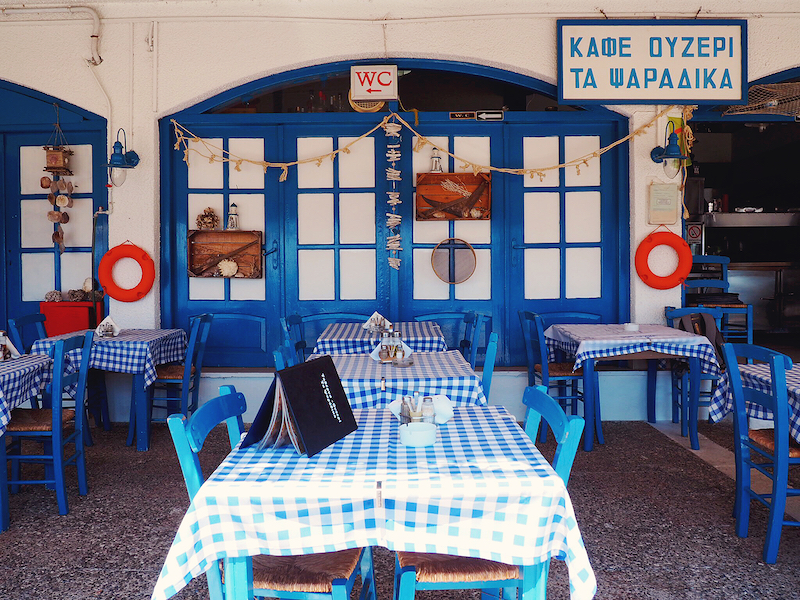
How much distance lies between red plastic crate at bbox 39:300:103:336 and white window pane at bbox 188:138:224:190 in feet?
4.87

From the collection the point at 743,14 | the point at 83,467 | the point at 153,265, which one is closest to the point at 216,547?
the point at 83,467

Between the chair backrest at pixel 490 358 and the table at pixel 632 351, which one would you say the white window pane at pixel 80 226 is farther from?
the table at pixel 632 351

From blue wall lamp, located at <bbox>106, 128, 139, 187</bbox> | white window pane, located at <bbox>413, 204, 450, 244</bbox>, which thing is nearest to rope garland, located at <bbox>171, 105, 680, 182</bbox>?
blue wall lamp, located at <bbox>106, 128, 139, 187</bbox>

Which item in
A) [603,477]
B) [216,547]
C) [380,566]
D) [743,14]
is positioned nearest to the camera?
[216,547]

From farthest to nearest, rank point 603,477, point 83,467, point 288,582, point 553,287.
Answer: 1. point 553,287
2. point 603,477
3. point 83,467
4. point 288,582

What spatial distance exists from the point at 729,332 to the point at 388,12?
4.63 metres

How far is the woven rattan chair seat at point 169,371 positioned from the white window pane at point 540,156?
3.37 meters

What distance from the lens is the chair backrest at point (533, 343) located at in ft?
15.3

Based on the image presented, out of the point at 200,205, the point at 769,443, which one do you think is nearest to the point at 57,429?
the point at 200,205

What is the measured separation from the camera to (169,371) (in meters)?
4.90

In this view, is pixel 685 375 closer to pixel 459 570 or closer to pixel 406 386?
pixel 406 386

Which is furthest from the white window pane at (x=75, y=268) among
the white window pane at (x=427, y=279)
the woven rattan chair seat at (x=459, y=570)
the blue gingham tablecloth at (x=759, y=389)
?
the blue gingham tablecloth at (x=759, y=389)

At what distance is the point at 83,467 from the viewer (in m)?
3.68

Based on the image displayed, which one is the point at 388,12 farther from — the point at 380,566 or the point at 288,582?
the point at 288,582
